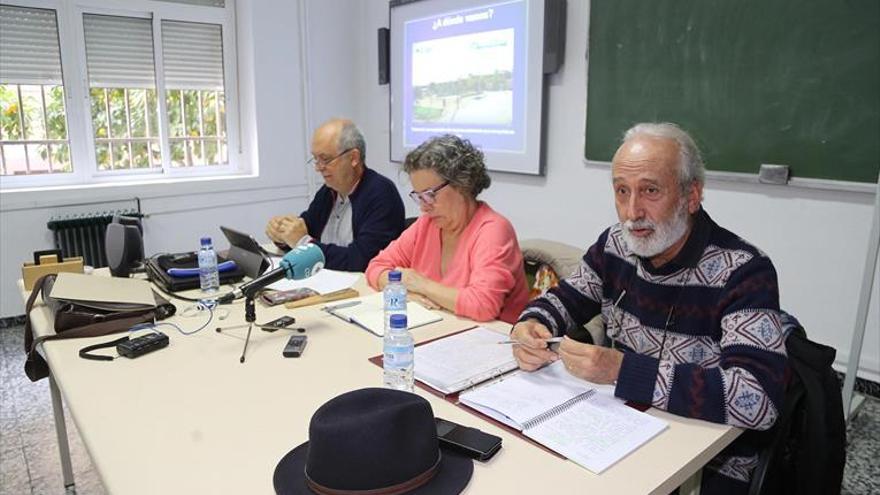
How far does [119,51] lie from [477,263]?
3.58 m

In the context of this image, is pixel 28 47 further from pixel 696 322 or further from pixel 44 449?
pixel 696 322

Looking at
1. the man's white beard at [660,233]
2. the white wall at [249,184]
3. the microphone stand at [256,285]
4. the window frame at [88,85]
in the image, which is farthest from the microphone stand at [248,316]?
the window frame at [88,85]

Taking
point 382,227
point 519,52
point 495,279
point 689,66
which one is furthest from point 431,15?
point 495,279

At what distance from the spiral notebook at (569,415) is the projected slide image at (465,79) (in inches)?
109

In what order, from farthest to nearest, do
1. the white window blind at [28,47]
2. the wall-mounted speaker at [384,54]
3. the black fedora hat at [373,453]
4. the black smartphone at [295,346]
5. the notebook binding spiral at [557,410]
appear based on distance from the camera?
1. the wall-mounted speaker at [384,54]
2. the white window blind at [28,47]
3. the black smartphone at [295,346]
4. the notebook binding spiral at [557,410]
5. the black fedora hat at [373,453]

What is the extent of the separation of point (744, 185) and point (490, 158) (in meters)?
1.64

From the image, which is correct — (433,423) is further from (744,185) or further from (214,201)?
(214,201)

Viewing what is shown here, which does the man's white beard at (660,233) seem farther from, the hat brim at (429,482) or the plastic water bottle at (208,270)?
the plastic water bottle at (208,270)

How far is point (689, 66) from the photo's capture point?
2.92m

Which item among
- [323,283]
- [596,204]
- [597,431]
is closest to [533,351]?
[597,431]

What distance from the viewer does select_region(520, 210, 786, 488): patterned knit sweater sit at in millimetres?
1159

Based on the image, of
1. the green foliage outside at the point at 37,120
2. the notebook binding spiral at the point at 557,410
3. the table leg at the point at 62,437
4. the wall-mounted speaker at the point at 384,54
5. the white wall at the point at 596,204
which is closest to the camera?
the notebook binding spiral at the point at 557,410

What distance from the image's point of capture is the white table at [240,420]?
3.24 ft

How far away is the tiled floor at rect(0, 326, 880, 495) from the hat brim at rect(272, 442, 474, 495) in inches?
47.4
